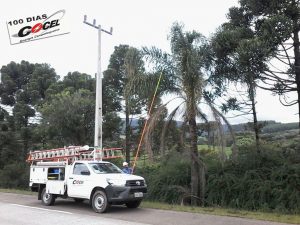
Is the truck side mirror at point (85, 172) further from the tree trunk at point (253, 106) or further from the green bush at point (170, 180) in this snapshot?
the tree trunk at point (253, 106)

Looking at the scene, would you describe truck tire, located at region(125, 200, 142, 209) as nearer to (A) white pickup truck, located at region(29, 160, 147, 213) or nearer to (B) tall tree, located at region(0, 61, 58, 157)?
(A) white pickup truck, located at region(29, 160, 147, 213)

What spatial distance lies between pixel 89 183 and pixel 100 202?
Result: 2.91 ft

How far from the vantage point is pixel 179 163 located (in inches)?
784

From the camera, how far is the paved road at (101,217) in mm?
11781

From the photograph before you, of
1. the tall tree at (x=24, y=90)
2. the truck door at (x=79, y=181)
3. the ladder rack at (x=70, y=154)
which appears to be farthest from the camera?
the tall tree at (x=24, y=90)

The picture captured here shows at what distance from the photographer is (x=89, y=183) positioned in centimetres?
1458

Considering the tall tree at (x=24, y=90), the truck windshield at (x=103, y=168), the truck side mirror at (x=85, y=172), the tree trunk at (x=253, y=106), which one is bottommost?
the truck side mirror at (x=85, y=172)

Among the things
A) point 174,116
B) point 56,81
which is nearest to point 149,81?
point 174,116

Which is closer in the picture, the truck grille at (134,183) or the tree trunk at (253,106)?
the truck grille at (134,183)

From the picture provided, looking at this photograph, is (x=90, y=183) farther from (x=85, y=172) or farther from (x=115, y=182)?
(x=115, y=182)

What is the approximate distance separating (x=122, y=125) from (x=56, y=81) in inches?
373

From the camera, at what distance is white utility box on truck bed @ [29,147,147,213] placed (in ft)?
45.4

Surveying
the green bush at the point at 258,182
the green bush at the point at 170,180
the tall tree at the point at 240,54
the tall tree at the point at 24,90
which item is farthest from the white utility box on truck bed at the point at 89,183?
the tall tree at the point at 24,90

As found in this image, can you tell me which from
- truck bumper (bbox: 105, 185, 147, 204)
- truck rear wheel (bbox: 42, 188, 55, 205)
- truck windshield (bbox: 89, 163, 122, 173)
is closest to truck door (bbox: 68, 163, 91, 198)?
truck windshield (bbox: 89, 163, 122, 173)
